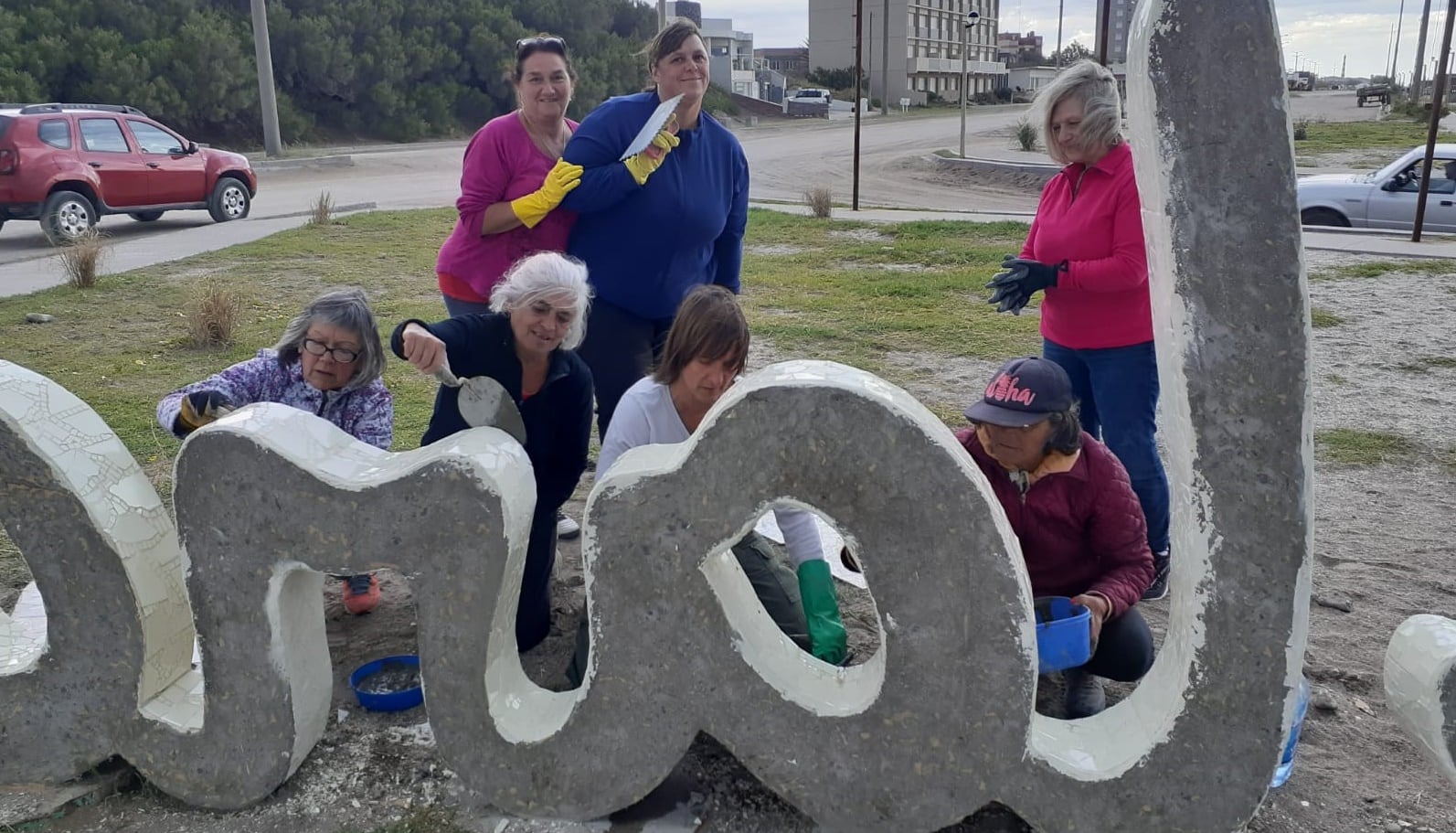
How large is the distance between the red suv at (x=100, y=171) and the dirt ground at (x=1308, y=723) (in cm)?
924

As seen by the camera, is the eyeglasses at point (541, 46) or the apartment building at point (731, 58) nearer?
the eyeglasses at point (541, 46)

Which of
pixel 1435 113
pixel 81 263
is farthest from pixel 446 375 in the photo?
pixel 1435 113

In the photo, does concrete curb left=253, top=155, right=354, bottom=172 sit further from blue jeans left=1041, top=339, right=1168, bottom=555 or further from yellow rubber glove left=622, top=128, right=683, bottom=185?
blue jeans left=1041, top=339, right=1168, bottom=555

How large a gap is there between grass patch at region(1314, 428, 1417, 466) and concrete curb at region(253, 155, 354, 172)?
65.7 ft

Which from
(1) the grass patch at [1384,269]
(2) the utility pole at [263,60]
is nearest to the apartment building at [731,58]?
(2) the utility pole at [263,60]

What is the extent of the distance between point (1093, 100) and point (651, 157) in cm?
129

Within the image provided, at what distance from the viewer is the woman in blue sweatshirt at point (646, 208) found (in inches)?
132

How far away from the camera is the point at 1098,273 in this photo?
122 inches

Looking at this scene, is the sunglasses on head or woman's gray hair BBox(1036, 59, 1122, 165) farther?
the sunglasses on head

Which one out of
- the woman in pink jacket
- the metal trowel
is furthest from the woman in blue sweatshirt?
the metal trowel

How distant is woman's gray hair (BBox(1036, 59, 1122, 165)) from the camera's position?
10.0 ft

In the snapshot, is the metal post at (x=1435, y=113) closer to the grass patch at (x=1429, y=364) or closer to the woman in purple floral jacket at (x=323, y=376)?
the grass patch at (x=1429, y=364)

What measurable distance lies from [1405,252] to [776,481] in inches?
415

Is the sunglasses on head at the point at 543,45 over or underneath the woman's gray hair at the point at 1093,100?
over
